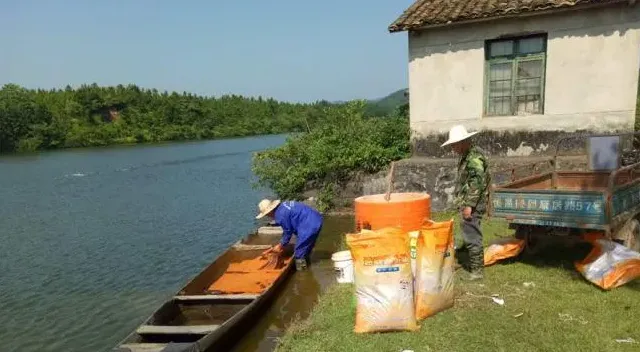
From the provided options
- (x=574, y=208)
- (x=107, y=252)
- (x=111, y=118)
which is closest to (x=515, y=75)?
(x=574, y=208)

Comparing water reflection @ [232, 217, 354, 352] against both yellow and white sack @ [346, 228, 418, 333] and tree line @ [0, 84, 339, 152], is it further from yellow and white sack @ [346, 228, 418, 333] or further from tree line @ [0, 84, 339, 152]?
tree line @ [0, 84, 339, 152]

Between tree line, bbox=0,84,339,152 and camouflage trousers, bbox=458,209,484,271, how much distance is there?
47372 mm

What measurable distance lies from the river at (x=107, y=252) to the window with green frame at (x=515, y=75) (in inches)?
196

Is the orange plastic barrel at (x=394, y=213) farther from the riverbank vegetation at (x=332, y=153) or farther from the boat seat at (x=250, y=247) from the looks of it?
the riverbank vegetation at (x=332, y=153)

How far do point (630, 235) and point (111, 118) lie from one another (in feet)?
233

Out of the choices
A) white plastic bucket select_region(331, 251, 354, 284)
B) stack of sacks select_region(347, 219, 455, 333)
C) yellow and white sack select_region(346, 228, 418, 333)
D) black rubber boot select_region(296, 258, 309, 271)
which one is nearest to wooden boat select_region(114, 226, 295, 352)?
black rubber boot select_region(296, 258, 309, 271)

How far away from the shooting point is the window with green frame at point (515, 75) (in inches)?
438

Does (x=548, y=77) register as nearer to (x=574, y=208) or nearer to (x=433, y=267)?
(x=574, y=208)

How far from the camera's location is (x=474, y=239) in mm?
6043

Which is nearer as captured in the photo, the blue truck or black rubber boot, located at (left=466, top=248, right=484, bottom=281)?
the blue truck

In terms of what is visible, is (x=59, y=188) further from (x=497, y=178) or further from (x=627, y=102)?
(x=627, y=102)

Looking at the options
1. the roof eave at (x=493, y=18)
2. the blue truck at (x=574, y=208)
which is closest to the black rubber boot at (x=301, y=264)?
the blue truck at (x=574, y=208)

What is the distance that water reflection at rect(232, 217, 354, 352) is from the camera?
636cm

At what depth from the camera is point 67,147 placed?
59.8 meters
